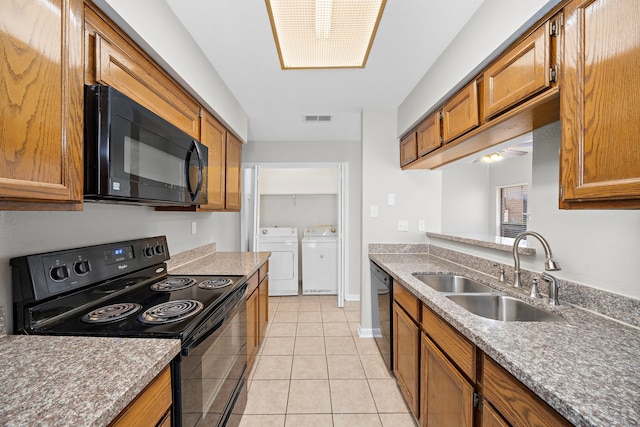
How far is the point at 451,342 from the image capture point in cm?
111

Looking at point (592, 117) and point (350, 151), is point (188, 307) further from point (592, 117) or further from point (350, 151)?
point (350, 151)

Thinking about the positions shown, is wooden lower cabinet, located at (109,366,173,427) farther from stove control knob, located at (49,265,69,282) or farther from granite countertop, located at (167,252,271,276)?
granite countertop, located at (167,252,271,276)

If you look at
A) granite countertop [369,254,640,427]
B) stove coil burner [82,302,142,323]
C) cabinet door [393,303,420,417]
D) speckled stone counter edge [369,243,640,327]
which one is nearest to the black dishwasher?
cabinet door [393,303,420,417]

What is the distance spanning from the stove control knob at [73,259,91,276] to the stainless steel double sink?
1741mm

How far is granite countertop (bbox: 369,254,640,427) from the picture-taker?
58 cm

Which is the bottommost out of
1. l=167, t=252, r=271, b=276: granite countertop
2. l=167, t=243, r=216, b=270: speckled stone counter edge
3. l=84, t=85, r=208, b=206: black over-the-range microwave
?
l=167, t=252, r=271, b=276: granite countertop

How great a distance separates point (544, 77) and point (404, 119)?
1475 millimetres

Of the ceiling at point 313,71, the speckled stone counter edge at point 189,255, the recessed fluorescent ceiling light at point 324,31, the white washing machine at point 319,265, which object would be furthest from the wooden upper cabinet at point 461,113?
the white washing machine at point 319,265

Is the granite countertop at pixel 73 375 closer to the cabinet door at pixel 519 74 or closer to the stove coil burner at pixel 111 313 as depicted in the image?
the stove coil burner at pixel 111 313

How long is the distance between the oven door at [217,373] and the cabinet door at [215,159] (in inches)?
32.9

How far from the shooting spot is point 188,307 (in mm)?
1134

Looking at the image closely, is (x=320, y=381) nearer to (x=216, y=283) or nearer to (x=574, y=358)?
(x=216, y=283)

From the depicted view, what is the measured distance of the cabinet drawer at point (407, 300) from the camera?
1481mm

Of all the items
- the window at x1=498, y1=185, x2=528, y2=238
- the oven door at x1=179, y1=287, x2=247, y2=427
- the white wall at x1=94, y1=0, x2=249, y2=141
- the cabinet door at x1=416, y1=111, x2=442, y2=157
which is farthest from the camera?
the window at x1=498, y1=185, x2=528, y2=238
